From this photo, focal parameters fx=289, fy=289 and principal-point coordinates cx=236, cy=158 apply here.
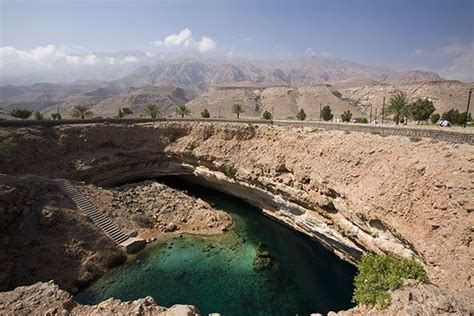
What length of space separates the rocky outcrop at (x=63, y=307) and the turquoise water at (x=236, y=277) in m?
8.14

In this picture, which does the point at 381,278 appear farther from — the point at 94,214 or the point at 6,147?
the point at 6,147

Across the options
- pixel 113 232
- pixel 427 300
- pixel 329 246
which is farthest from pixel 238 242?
pixel 427 300

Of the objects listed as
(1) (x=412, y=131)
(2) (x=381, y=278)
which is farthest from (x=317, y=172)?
(2) (x=381, y=278)

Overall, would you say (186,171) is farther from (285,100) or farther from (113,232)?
(285,100)

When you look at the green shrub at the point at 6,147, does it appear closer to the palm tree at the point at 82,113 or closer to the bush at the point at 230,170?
the palm tree at the point at 82,113

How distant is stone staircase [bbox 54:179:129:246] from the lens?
95.6 feet

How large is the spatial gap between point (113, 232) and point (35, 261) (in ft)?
22.8

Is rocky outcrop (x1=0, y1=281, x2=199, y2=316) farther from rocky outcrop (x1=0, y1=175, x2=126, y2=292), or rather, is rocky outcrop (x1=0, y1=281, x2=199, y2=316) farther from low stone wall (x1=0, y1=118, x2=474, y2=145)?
low stone wall (x1=0, y1=118, x2=474, y2=145)

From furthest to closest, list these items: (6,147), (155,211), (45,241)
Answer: (155,211), (6,147), (45,241)

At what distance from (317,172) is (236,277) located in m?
13.0

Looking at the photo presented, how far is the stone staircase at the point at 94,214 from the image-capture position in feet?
95.6

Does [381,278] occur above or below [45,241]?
above

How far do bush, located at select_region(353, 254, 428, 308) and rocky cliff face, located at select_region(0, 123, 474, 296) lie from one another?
2.49 metres

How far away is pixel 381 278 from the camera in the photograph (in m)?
14.7
